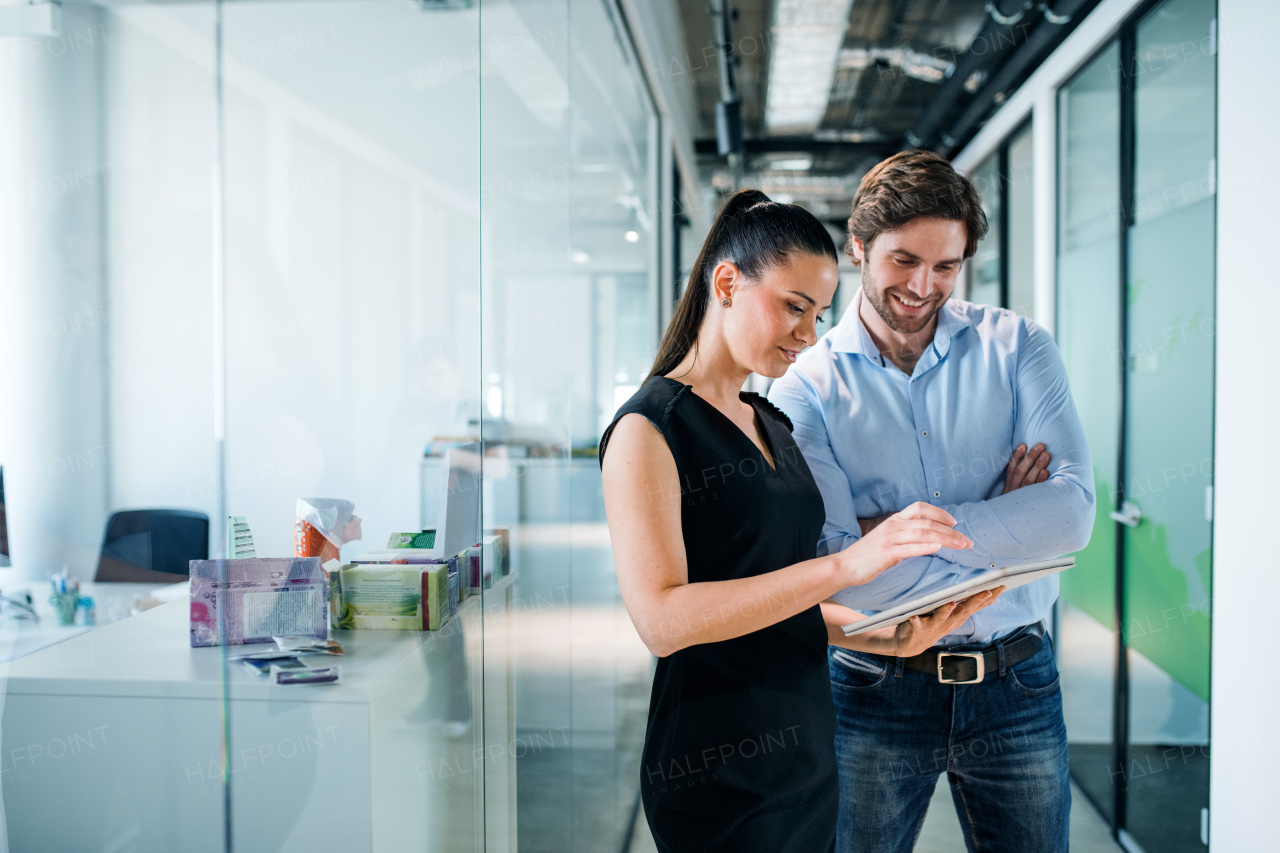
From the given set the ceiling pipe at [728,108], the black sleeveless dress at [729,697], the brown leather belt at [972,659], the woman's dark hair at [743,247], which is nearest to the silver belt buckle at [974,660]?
the brown leather belt at [972,659]

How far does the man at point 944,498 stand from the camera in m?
1.54

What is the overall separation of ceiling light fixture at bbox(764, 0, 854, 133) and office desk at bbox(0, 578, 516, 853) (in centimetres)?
492

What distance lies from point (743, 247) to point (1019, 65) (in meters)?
4.08

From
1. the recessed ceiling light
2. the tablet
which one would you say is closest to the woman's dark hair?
the tablet

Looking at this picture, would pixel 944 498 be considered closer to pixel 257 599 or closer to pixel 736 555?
pixel 736 555

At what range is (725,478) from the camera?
1209mm

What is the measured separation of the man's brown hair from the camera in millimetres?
1586

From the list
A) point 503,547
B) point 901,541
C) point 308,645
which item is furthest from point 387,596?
point 901,541

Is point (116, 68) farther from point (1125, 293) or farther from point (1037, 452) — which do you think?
point (1125, 293)

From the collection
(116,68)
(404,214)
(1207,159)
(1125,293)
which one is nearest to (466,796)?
(404,214)

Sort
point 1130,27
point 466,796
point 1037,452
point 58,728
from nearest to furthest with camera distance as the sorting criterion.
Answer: point 58,728 → point 1037,452 → point 466,796 → point 1130,27

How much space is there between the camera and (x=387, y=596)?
162 centimetres

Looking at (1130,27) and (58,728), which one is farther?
(1130,27)

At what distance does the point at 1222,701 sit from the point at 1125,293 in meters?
1.68
